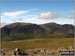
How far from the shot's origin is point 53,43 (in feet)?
453

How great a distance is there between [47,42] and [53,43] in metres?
10.3

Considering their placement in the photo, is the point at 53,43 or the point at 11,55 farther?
the point at 53,43

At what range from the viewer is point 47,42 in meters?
147

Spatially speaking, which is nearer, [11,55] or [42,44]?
[11,55]

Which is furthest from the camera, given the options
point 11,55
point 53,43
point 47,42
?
point 47,42

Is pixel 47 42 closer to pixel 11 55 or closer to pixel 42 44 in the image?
pixel 42 44

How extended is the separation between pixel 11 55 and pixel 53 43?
90.0 m

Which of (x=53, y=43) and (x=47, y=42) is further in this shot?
(x=47, y=42)

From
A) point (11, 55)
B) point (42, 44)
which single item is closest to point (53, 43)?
point (42, 44)

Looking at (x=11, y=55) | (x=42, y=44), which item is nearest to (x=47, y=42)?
(x=42, y=44)

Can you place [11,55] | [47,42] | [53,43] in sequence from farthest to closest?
[47,42] → [53,43] → [11,55]

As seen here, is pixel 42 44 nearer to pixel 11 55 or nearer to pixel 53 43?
pixel 53 43

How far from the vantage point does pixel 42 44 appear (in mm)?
141125

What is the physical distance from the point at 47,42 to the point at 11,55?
322ft
